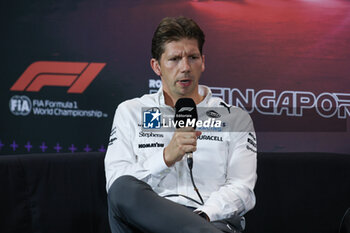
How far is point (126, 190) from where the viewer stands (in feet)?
5.54

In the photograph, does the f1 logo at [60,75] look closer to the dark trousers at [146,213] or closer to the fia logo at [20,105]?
the fia logo at [20,105]

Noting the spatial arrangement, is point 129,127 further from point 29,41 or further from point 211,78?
point 29,41

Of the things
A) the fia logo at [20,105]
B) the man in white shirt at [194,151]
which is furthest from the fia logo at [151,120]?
the fia logo at [20,105]

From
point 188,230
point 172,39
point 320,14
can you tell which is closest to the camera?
point 188,230

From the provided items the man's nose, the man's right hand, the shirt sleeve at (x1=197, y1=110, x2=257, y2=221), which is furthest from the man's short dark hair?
the man's right hand

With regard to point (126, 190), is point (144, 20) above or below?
above

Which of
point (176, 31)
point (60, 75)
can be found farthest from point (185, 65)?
point (60, 75)

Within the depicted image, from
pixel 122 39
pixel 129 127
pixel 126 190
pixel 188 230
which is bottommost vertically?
pixel 188 230

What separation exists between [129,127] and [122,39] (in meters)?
1.27

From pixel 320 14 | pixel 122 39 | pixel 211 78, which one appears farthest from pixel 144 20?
pixel 320 14

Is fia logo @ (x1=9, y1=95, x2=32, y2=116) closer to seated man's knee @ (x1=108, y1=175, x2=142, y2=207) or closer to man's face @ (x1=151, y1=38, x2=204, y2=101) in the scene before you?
man's face @ (x1=151, y1=38, x2=204, y2=101)

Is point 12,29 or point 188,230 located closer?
point 188,230

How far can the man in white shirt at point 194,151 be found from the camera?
1.96 metres

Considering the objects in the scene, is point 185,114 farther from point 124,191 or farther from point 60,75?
point 60,75
